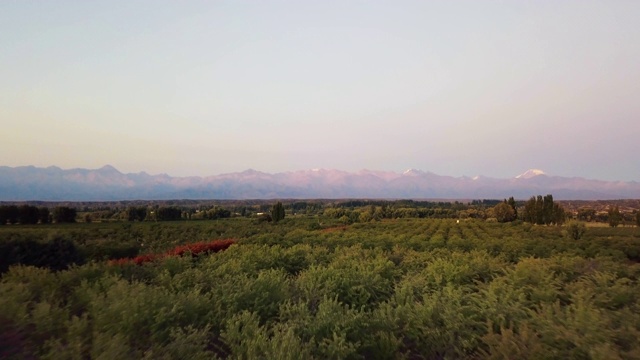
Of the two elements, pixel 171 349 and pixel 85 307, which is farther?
pixel 85 307

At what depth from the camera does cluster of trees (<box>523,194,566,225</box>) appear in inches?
2697

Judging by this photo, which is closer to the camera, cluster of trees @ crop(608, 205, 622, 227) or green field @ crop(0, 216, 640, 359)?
green field @ crop(0, 216, 640, 359)

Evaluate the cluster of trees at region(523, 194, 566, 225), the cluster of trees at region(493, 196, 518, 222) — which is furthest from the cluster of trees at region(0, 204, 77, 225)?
the cluster of trees at region(523, 194, 566, 225)

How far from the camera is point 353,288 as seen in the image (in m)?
7.04

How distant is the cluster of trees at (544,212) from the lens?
225ft

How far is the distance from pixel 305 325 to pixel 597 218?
9609 cm

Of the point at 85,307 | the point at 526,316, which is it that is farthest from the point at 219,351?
the point at 526,316

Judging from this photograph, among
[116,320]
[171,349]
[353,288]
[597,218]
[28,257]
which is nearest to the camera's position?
[171,349]

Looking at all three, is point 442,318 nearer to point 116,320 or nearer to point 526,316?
point 526,316

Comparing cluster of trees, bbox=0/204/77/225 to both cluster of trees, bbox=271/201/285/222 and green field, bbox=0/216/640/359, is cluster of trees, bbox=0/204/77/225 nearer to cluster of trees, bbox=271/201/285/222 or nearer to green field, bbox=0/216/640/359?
cluster of trees, bbox=271/201/285/222

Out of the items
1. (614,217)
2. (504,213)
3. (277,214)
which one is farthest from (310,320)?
(504,213)

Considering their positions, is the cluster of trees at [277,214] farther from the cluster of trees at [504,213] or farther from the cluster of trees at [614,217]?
the cluster of trees at [614,217]

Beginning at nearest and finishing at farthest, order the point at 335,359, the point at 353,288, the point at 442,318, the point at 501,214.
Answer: the point at 335,359 → the point at 442,318 → the point at 353,288 → the point at 501,214

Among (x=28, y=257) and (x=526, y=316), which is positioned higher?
(x=526, y=316)
